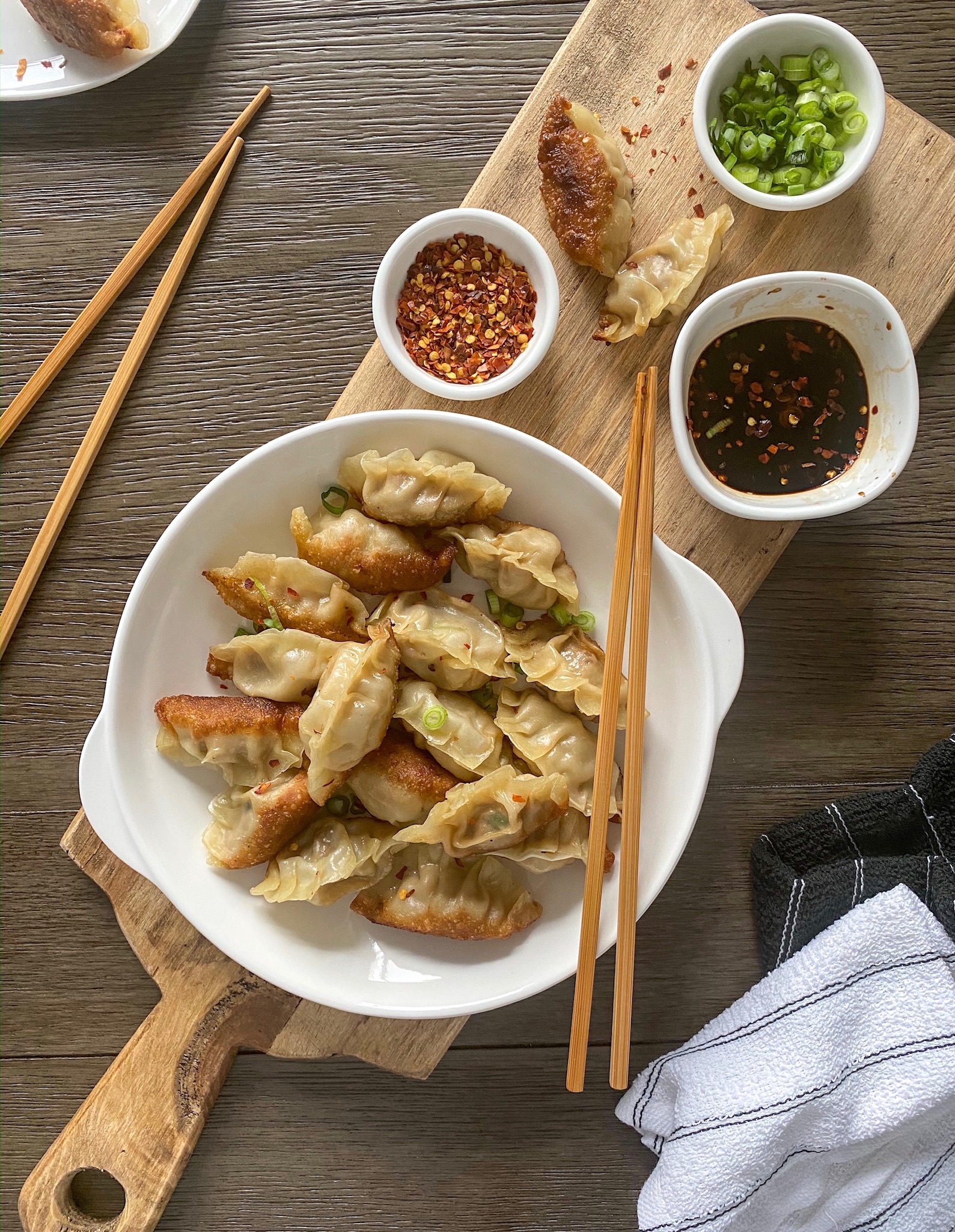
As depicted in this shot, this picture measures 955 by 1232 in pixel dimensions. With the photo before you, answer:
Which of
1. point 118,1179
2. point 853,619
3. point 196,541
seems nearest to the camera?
point 196,541

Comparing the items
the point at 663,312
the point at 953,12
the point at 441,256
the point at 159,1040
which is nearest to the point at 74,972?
the point at 159,1040

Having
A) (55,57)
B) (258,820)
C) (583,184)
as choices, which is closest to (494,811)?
(258,820)

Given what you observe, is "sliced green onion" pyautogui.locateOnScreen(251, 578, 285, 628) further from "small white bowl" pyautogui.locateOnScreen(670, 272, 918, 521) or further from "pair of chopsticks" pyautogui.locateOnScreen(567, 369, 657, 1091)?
"small white bowl" pyautogui.locateOnScreen(670, 272, 918, 521)

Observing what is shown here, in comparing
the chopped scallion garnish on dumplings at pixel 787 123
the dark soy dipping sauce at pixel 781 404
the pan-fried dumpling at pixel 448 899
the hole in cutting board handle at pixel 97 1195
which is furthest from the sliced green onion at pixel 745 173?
the hole in cutting board handle at pixel 97 1195

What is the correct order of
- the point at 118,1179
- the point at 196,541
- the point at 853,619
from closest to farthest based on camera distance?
the point at 196,541 → the point at 118,1179 → the point at 853,619

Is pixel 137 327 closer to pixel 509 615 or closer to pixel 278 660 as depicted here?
pixel 278 660

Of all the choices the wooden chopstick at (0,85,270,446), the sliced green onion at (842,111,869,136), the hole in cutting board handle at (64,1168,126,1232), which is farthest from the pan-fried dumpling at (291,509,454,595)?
the hole in cutting board handle at (64,1168,126,1232)

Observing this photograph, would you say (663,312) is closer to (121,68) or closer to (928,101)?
(928,101)

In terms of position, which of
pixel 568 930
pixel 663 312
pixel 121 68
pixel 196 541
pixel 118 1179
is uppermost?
pixel 121 68
